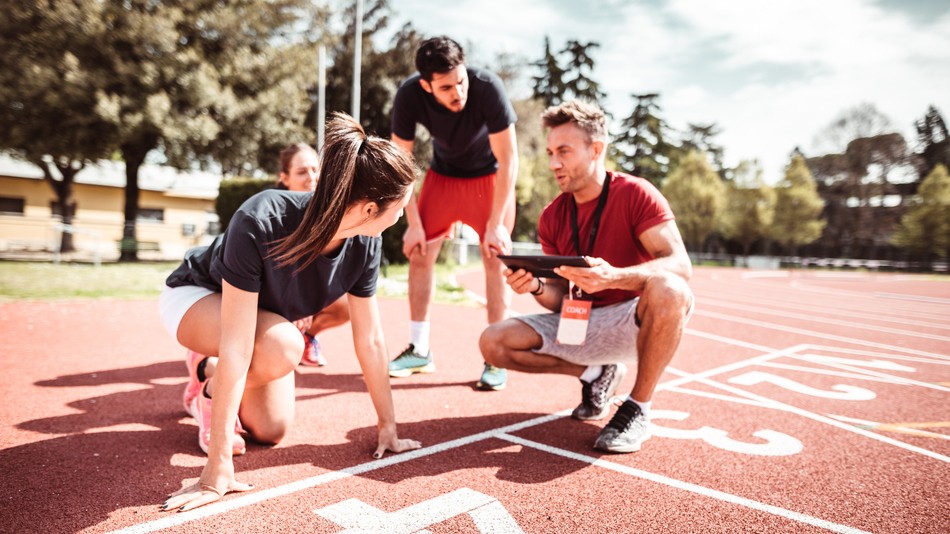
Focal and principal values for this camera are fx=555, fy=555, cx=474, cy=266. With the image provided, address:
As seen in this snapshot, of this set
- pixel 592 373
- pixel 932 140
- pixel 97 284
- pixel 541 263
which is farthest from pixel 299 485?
pixel 932 140

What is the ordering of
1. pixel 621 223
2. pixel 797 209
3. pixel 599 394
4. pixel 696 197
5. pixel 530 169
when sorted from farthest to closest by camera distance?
pixel 696 197 → pixel 797 209 → pixel 530 169 → pixel 599 394 → pixel 621 223

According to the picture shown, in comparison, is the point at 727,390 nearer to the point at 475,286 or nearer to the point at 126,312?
the point at 126,312

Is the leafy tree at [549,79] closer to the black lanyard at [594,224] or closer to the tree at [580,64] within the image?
the tree at [580,64]

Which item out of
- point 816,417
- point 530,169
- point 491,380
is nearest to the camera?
point 816,417

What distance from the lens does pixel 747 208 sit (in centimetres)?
4381

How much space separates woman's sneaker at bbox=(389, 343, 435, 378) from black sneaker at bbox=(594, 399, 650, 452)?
1907 mm

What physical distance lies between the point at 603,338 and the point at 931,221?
4565cm

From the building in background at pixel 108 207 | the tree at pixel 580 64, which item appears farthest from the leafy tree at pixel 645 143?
the building in background at pixel 108 207

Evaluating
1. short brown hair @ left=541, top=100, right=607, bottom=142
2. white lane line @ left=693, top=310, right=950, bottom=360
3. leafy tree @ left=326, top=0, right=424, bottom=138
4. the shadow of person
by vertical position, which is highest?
leafy tree @ left=326, top=0, right=424, bottom=138

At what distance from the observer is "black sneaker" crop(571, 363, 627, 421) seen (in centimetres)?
369

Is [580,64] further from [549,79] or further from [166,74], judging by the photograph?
[166,74]

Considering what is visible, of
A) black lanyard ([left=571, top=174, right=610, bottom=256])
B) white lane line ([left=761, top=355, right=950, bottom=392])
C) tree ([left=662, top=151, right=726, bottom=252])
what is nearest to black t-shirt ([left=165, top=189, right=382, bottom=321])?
black lanyard ([left=571, top=174, right=610, bottom=256])

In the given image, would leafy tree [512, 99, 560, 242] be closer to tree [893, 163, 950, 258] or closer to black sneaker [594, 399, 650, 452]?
tree [893, 163, 950, 258]

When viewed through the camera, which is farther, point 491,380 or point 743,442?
point 491,380
